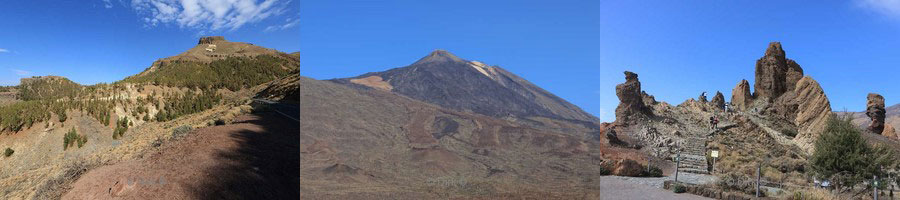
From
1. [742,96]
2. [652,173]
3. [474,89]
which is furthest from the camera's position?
[742,96]

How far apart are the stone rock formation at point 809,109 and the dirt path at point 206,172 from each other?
28.2 m

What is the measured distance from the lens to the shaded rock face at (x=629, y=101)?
30297mm

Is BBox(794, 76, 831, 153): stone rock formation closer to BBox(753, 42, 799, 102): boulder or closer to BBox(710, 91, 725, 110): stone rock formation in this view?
BBox(753, 42, 799, 102): boulder

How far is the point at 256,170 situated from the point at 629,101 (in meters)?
26.9

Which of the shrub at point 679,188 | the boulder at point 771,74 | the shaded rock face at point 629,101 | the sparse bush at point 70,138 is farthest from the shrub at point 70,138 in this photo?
the boulder at point 771,74

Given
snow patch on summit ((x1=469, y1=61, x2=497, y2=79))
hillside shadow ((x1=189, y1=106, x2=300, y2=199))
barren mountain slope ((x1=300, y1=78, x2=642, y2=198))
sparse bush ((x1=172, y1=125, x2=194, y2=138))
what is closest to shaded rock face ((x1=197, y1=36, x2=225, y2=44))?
sparse bush ((x1=172, y1=125, x2=194, y2=138))

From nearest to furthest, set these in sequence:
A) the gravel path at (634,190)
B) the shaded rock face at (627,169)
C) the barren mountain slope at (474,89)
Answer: the barren mountain slope at (474,89)
the gravel path at (634,190)
the shaded rock face at (627,169)

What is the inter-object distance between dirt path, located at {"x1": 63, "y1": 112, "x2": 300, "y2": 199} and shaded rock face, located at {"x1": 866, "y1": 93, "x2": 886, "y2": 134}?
38.8m

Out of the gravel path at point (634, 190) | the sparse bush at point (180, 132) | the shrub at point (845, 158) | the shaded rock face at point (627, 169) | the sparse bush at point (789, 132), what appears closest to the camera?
the gravel path at point (634, 190)

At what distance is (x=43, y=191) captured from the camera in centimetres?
834

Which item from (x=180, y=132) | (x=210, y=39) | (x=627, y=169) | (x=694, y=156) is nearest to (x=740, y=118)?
(x=694, y=156)

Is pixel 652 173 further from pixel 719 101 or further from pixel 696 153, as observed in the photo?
pixel 719 101

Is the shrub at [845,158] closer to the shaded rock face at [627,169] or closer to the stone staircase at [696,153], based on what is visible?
the shaded rock face at [627,169]

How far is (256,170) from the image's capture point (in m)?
9.18
